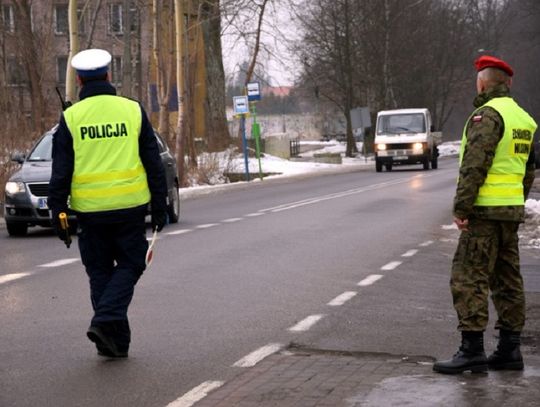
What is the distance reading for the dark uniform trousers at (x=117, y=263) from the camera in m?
8.50

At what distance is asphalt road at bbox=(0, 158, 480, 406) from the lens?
8031 millimetres

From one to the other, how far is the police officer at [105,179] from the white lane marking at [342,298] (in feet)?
10.3

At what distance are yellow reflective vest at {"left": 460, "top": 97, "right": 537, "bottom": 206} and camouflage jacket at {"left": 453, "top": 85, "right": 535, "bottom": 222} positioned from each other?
0.14ft

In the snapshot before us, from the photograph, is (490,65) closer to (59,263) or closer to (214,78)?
(59,263)

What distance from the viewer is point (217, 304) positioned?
11359 mm

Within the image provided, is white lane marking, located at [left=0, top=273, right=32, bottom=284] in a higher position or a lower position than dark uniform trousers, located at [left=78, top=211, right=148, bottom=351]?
lower

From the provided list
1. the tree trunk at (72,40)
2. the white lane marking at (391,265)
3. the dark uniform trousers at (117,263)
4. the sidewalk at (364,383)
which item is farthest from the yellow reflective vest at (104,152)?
the tree trunk at (72,40)

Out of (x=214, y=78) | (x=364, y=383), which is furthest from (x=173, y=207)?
(x=214, y=78)

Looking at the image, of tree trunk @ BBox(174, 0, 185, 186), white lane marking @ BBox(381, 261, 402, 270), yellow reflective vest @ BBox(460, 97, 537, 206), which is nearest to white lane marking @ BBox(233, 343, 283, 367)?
yellow reflective vest @ BBox(460, 97, 537, 206)

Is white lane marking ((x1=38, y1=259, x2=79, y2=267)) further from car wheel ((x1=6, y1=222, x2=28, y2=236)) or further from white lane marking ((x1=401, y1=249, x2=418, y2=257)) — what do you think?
car wheel ((x1=6, y1=222, x2=28, y2=236))

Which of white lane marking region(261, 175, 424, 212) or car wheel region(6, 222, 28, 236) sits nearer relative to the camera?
car wheel region(6, 222, 28, 236)

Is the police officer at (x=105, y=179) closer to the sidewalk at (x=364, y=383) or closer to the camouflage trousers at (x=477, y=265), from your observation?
the sidewalk at (x=364, y=383)

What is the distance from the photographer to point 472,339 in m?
8.01

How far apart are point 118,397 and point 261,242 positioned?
10481 millimetres
